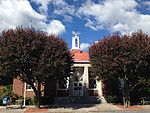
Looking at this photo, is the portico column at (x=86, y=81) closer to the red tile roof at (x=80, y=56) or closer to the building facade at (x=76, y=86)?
the building facade at (x=76, y=86)

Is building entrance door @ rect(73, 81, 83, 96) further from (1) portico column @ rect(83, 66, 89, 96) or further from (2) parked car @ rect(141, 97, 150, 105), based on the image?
(2) parked car @ rect(141, 97, 150, 105)

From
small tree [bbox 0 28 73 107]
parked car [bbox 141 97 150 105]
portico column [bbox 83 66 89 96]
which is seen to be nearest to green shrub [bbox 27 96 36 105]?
small tree [bbox 0 28 73 107]

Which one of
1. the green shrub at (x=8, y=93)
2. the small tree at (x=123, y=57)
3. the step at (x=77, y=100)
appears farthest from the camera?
the green shrub at (x=8, y=93)

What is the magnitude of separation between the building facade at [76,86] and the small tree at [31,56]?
24.0ft

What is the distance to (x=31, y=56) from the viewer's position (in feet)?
88.5

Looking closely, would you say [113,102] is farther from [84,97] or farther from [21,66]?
[21,66]

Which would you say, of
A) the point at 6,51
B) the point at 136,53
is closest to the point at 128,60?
the point at 136,53

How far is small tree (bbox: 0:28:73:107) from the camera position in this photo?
26.5 m

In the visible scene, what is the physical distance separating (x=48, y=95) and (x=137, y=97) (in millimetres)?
10135

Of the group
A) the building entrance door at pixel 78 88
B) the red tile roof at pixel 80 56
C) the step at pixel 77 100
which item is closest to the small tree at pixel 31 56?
the step at pixel 77 100

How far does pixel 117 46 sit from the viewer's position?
28781 millimetres

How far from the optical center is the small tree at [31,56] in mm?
26453

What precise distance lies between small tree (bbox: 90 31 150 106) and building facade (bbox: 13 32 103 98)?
541 centimetres

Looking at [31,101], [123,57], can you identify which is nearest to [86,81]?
[31,101]
